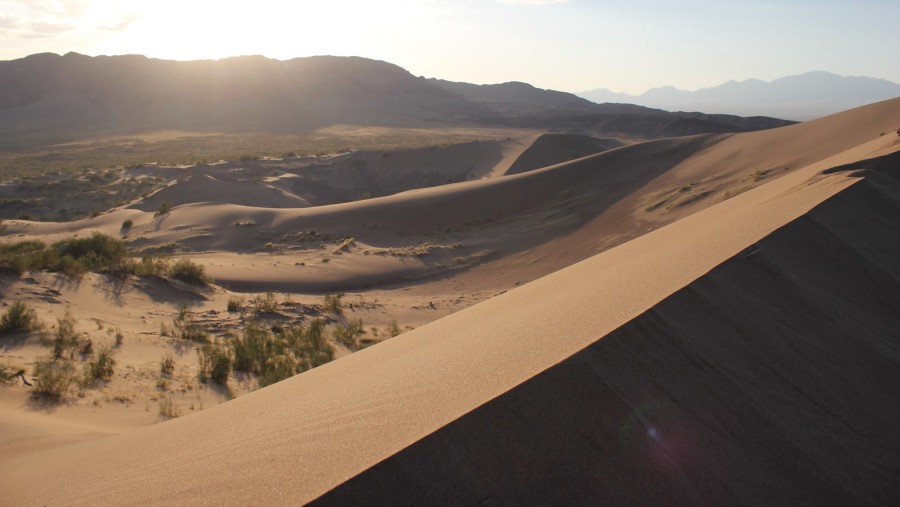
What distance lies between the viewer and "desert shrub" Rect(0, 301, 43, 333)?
24.2 ft

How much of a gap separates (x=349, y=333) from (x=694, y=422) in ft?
25.5

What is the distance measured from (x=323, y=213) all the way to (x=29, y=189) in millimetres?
17181

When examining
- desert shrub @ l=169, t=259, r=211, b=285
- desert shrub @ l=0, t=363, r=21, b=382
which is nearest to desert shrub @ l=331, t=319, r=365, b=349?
desert shrub @ l=169, t=259, r=211, b=285

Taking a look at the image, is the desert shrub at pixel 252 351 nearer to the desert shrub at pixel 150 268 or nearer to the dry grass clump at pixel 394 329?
the dry grass clump at pixel 394 329

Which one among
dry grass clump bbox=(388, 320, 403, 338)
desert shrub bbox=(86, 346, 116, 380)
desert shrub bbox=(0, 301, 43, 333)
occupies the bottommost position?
dry grass clump bbox=(388, 320, 403, 338)

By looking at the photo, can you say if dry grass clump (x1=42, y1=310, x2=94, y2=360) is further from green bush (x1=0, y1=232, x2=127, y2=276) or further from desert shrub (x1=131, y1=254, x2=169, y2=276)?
desert shrub (x1=131, y1=254, x2=169, y2=276)

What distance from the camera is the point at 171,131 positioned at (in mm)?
80125

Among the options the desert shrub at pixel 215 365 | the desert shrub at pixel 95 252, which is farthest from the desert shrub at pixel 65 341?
the desert shrub at pixel 95 252

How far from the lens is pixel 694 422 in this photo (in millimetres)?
3076

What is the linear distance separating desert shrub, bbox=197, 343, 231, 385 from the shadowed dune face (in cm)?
520

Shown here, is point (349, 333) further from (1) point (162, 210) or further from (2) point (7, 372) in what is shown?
(1) point (162, 210)

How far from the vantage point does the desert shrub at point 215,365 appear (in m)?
7.12

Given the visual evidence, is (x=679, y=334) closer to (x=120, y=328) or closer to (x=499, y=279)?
(x=120, y=328)

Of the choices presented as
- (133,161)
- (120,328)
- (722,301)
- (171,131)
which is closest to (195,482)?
(722,301)
